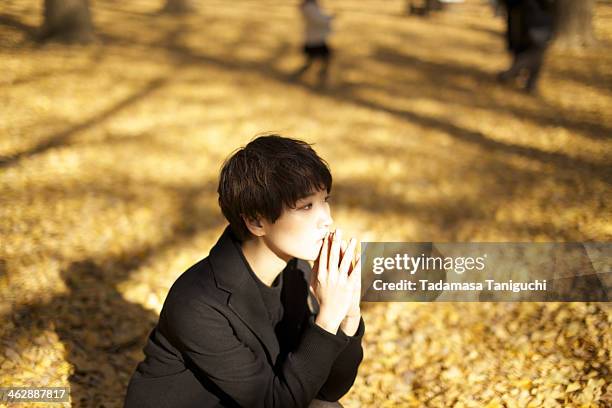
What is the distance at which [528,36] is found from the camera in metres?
9.14

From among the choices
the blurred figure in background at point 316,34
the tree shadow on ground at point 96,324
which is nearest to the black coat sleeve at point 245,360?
the tree shadow on ground at point 96,324

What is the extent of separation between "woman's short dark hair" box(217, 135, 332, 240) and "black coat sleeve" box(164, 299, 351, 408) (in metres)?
0.40

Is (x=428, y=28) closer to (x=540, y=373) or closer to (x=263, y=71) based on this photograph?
(x=263, y=71)

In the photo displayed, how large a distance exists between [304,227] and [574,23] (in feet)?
36.2

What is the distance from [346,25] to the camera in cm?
1538

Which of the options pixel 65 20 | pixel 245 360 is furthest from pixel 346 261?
pixel 65 20

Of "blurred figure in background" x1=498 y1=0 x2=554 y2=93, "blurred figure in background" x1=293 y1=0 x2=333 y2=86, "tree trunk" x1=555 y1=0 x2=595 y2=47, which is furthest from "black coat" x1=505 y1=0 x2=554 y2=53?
"blurred figure in background" x1=293 y1=0 x2=333 y2=86

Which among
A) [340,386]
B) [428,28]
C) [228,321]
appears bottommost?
[428,28]

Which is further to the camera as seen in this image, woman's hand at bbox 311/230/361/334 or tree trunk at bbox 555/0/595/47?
tree trunk at bbox 555/0/595/47

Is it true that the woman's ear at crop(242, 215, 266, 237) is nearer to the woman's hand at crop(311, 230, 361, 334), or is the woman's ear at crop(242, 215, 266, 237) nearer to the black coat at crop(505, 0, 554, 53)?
the woman's hand at crop(311, 230, 361, 334)

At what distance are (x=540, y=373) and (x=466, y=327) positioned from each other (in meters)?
0.70

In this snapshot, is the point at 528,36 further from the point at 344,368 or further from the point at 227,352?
the point at 227,352

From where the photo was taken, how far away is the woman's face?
2004 mm

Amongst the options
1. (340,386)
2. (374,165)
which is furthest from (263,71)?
(340,386)
